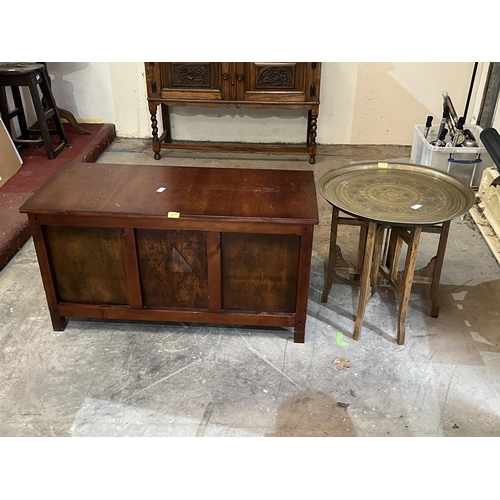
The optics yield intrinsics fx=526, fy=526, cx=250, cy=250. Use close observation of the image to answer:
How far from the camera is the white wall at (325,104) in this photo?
5070mm

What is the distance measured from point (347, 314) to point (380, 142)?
9.53ft

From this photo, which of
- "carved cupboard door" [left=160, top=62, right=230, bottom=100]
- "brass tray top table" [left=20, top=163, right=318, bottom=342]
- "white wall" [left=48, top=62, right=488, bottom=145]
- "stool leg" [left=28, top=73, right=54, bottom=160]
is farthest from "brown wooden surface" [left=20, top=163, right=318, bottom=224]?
"white wall" [left=48, top=62, right=488, bottom=145]

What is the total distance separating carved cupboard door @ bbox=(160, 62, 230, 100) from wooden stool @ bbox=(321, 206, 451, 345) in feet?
7.43

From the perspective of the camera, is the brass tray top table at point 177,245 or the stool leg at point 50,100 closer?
the brass tray top table at point 177,245

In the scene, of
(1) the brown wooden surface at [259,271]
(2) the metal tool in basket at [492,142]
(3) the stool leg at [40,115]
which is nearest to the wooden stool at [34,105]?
(3) the stool leg at [40,115]

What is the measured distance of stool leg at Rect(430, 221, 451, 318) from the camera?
2.75 m

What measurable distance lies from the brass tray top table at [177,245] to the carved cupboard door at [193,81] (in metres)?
1.99

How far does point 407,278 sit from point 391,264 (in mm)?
336

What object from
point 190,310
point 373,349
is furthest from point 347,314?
point 190,310

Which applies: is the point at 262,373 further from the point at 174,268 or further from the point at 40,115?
the point at 40,115

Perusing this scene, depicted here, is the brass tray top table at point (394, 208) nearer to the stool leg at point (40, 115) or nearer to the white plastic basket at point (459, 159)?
the white plastic basket at point (459, 159)

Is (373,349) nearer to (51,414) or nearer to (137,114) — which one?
(51,414)

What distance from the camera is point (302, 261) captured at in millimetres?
2596

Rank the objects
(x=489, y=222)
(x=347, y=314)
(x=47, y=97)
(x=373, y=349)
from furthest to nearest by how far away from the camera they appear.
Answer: (x=47, y=97), (x=489, y=222), (x=347, y=314), (x=373, y=349)
